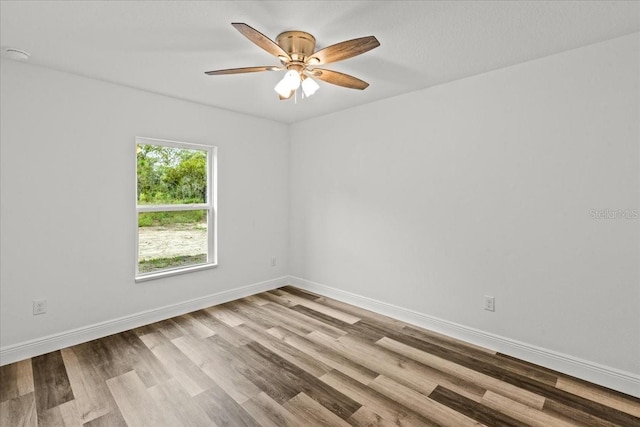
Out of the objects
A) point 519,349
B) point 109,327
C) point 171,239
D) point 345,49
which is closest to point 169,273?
point 171,239

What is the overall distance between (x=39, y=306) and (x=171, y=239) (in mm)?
1253

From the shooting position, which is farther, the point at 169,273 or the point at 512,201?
the point at 169,273

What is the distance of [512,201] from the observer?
2.65m

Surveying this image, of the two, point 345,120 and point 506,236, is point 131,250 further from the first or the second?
point 506,236

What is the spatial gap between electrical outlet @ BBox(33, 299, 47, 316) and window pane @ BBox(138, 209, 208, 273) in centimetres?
81

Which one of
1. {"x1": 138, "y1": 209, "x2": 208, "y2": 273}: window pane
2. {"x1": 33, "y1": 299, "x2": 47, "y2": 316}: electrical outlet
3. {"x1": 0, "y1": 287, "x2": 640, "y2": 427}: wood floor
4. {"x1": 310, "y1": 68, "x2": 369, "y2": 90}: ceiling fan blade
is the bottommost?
{"x1": 0, "y1": 287, "x2": 640, "y2": 427}: wood floor

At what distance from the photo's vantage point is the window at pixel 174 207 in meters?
3.36

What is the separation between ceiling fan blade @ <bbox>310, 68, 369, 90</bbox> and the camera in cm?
224

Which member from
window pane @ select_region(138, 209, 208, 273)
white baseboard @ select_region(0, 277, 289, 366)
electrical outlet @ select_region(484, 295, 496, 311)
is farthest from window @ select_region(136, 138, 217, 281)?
electrical outlet @ select_region(484, 295, 496, 311)

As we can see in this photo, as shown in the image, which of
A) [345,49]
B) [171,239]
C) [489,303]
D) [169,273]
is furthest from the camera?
[171,239]

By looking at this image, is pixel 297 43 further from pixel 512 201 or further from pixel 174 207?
pixel 174 207

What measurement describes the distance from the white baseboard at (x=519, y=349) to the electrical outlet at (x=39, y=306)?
2.95 metres

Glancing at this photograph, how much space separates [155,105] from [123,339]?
231cm

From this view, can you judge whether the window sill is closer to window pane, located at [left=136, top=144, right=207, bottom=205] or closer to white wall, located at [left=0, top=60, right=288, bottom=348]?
white wall, located at [left=0, top=60, right=288, bottom=348]
